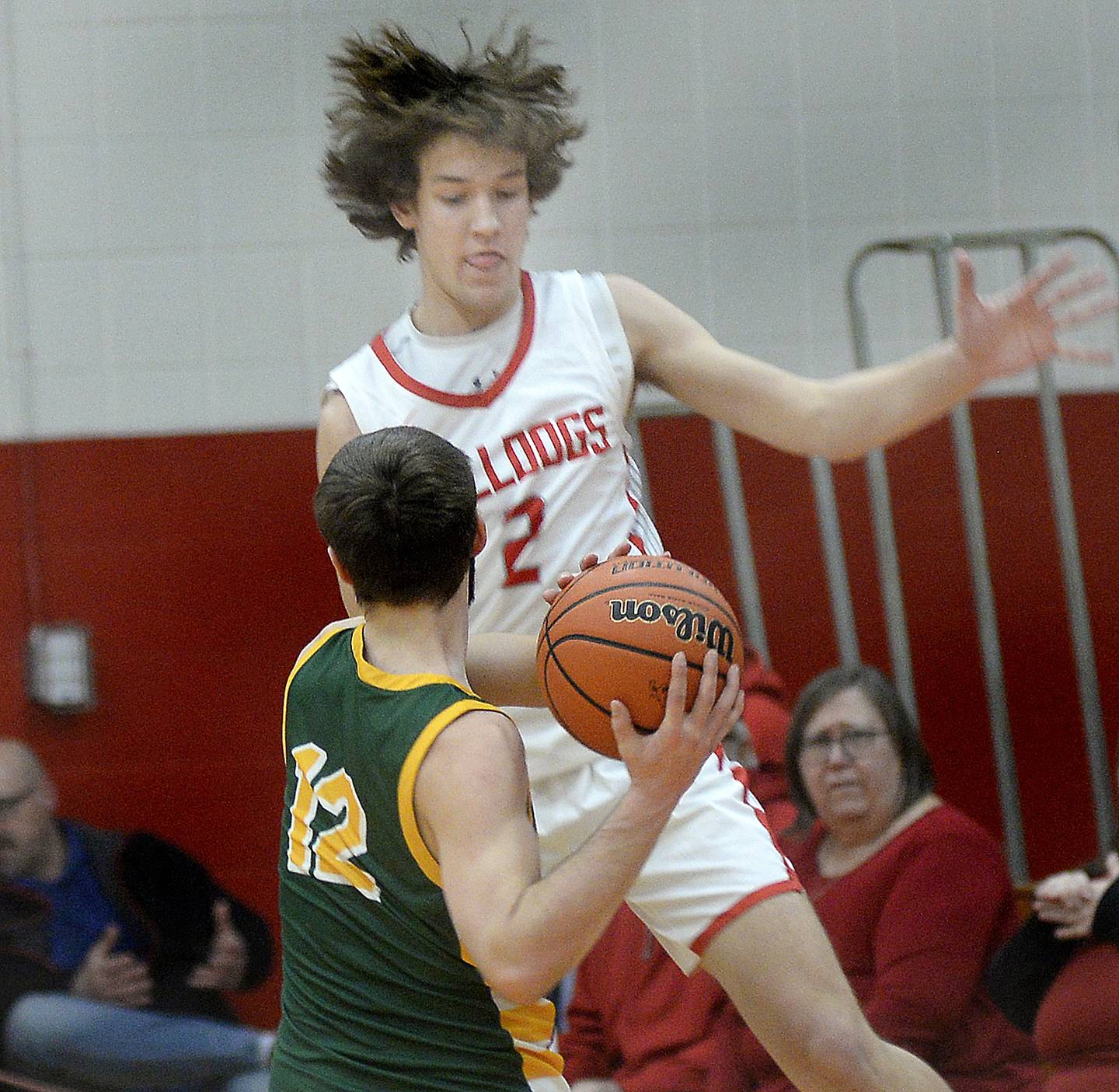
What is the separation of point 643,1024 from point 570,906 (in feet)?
7.87

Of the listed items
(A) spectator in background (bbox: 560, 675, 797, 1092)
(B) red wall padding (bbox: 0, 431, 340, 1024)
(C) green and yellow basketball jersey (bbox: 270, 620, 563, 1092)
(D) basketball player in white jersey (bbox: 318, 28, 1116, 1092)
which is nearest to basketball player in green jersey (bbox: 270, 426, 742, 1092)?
(C) green and yellow basketball jersey (bbox: 270, 620, 563, 1092)

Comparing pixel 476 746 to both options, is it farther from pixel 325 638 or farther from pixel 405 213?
pixel 405 213

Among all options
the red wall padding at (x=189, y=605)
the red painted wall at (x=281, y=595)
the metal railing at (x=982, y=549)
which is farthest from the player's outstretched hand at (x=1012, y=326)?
the red wall padding at (x=189, y=605)

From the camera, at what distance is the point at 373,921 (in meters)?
2.23

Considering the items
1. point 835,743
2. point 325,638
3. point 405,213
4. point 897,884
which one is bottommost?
point 897,884

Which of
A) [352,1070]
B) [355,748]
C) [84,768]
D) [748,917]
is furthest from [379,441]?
[84,768]

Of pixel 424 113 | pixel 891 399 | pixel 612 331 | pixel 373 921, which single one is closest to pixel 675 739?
pixel 373 921

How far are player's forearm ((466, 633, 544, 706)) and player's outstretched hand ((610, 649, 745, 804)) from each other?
57 cm

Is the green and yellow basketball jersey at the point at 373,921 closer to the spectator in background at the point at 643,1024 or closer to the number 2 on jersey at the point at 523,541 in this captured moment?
the number 2 on jersey at the point at 523,541

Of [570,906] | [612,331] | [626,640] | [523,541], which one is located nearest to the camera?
[570,906]

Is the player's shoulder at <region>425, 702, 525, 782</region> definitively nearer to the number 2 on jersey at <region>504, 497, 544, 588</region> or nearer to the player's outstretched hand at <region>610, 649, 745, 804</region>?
the player's outstretched hand at <region>610, 649, 745, 804</region>

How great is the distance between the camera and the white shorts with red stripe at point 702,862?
2723 mm

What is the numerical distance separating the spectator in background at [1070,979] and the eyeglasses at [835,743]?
0.62 meters

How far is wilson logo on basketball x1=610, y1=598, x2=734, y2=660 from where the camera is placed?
2.36 meters
